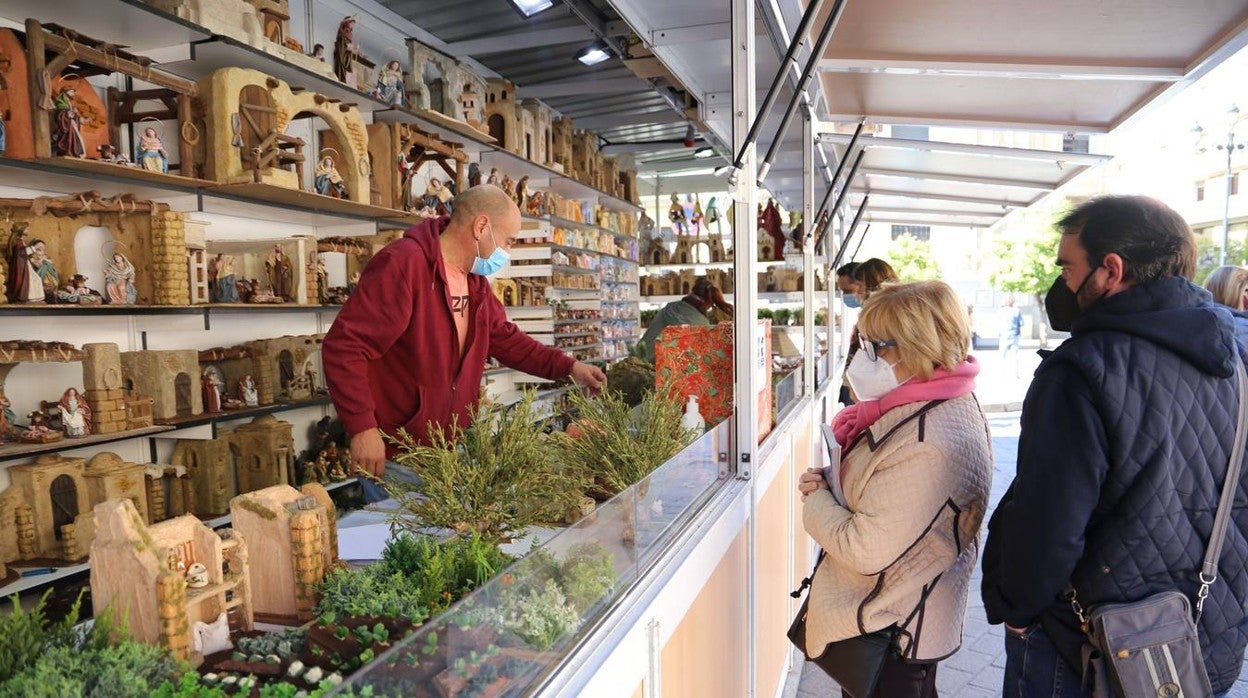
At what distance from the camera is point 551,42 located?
15.2ft

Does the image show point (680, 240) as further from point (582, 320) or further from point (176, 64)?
point (176, 64)

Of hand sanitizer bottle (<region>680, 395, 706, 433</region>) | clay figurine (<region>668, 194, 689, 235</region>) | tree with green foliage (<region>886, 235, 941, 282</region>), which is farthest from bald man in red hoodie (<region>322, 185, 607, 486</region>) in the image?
tree with green foliage (<region>886, 235, 941, 282</region>)

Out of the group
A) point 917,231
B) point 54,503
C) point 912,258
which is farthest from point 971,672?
point 917,231

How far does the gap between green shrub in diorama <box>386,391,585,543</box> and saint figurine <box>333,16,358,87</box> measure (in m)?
2.62

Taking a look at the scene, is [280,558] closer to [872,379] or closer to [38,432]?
[872,379]

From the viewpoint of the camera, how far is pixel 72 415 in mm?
2533

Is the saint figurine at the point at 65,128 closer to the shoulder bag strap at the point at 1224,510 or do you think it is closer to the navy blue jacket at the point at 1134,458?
the navy blue jacket at the point at 1134,458

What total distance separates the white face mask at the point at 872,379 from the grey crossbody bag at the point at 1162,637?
60cm

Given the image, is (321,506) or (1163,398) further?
(1163,398)

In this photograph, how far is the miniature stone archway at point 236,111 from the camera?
2.87 meters

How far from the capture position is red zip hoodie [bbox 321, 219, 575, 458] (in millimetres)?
2311

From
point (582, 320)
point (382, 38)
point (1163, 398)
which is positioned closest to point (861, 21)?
point (1163, 398)

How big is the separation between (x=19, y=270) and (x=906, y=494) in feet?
8.53

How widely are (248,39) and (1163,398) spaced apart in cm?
305
